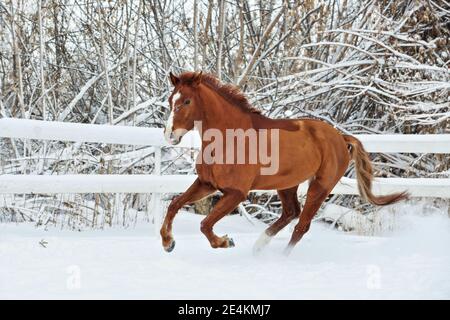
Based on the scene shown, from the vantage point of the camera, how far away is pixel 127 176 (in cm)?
524

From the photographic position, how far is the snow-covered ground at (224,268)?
10.7 ft

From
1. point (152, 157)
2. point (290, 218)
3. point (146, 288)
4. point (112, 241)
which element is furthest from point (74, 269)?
point (152, 157)

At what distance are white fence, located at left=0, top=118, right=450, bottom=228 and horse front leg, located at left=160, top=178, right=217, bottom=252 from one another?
4.50 ft

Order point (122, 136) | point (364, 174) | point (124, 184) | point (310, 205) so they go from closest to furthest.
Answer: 1. point (310, 205)
2. point (364, 174)
3. point (124, 184)
4. point (122, 136)

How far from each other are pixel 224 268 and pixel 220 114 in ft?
3.03

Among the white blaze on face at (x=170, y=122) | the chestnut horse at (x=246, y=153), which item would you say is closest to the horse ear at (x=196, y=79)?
the chestnut horse at (x=246, y=153)

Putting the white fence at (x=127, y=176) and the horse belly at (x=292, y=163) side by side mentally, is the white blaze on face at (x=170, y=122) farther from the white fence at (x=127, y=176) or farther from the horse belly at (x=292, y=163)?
the white fence at (x=127, y=176)

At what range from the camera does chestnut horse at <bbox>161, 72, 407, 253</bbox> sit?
384 cm

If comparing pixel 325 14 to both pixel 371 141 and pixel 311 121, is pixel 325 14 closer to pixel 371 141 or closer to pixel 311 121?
pixel 371 141

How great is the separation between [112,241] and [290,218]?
135cm

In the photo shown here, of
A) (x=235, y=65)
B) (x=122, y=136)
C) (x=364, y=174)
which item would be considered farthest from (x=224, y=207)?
(x=235, y=65)

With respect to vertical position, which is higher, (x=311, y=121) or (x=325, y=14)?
(x=325, y=14)

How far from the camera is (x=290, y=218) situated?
4473mm

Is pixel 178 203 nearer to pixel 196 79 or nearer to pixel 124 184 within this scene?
pixel 196 79
